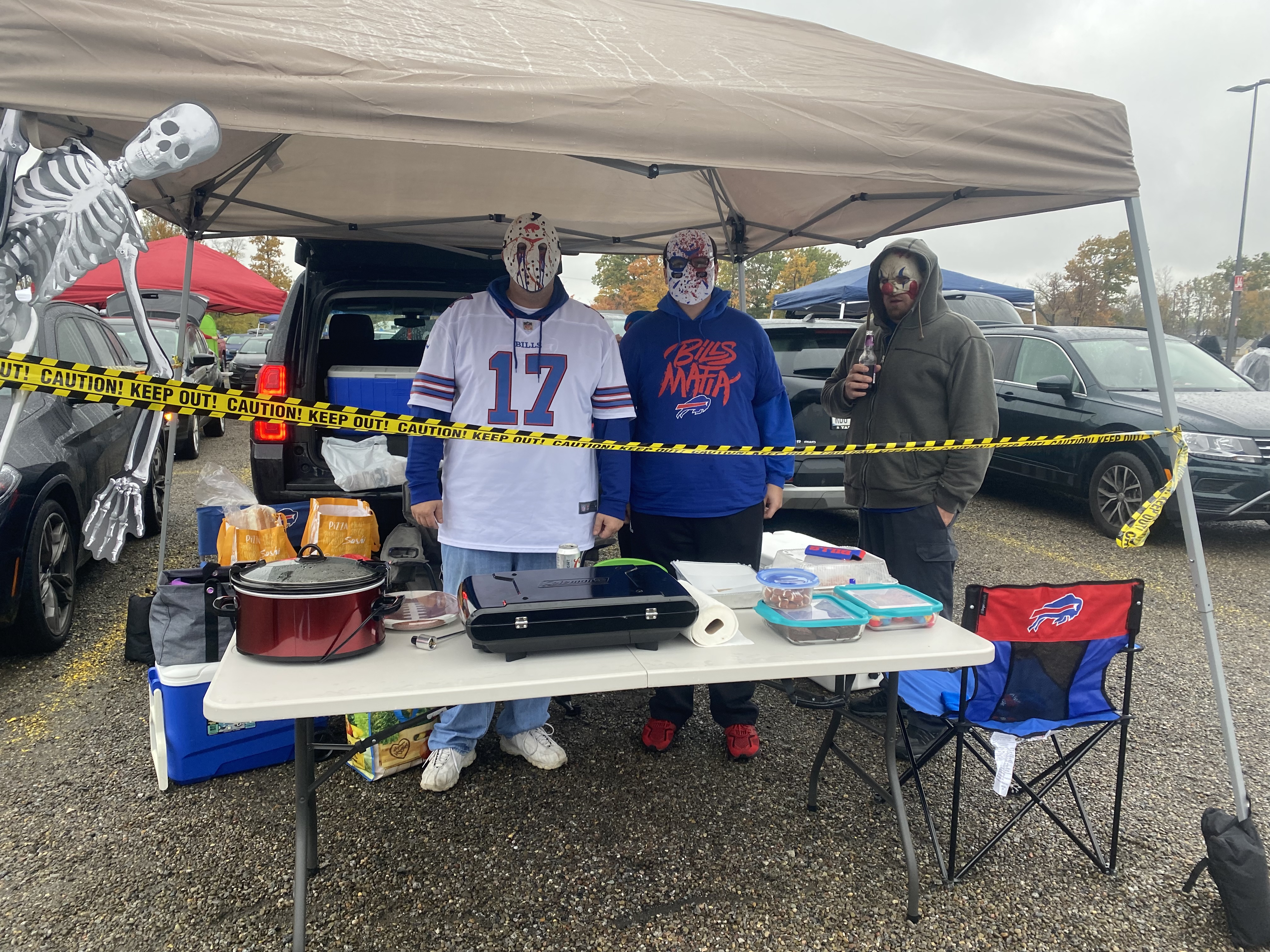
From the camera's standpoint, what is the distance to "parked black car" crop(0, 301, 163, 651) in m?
3.38

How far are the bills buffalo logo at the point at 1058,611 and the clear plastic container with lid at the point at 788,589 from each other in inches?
26.8

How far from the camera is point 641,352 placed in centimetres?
285

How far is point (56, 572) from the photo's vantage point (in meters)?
3.74

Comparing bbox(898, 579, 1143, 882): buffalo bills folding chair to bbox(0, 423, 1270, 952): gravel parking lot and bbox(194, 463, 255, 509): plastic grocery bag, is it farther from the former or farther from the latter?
bbox(194, 463, 255, 509): plastic grocery bag

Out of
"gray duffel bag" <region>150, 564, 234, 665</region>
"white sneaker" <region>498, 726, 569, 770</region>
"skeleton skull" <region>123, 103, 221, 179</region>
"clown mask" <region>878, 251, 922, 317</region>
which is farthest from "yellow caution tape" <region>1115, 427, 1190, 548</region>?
"gray duffel bag" <region>150, 564, 234, 665</region>

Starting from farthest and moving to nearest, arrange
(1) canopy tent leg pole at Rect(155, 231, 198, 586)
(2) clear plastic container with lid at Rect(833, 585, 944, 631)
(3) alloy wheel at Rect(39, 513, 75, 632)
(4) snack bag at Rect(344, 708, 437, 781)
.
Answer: (3) alloy wheel at Rect(39, 513, 75, 632)
(1) canopy tent leg pole at Rect(155, 231, 198, 586)
(4) snack bag at Rect(344, 708, 437, 781)
(2) clear plastic container with lid at Rect(833, 585, 944, 631)

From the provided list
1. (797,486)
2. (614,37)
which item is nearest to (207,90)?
(614,37)

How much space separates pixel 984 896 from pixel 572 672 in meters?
1.45

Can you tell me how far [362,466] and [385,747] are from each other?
156 centimetres

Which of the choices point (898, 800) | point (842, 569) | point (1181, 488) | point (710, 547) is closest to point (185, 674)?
point (710, 547)

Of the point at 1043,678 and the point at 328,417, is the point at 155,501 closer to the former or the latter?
the point at 328,417

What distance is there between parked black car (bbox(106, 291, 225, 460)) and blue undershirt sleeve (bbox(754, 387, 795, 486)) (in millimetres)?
1853

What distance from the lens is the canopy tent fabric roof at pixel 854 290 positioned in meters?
15.3

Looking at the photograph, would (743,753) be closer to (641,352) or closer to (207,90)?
(641,352)
